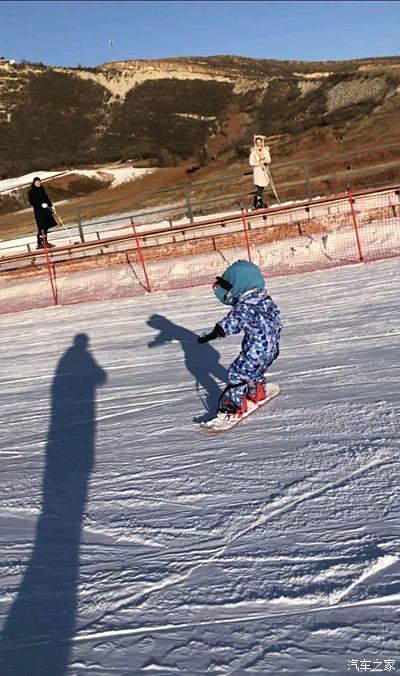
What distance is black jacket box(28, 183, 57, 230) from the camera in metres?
20.3

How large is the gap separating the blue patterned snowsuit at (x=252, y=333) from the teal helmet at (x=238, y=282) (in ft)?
0.17

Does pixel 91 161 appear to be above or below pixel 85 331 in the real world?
above

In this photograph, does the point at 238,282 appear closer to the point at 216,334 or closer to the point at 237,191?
the point at 216,334

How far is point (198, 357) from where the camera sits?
9.74m

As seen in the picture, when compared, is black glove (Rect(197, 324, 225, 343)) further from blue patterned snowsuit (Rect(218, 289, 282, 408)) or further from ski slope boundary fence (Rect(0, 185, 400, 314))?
ski slope boundary fence (Rect(0, 185, 400, 314))

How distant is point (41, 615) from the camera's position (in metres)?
4.07

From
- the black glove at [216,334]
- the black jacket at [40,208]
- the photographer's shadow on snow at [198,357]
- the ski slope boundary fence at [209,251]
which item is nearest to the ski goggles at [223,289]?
the black glove at [216,334]

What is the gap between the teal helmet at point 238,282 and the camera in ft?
20.5

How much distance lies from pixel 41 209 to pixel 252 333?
601 inches

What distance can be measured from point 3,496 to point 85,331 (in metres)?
7.44

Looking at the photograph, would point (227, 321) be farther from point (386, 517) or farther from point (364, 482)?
point (386, 517)

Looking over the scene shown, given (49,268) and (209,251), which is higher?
(49,268)

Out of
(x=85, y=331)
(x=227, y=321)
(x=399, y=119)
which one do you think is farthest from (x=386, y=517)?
(x=399, y=119)

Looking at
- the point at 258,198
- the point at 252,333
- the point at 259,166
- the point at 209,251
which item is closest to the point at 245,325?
the point at 252,333
